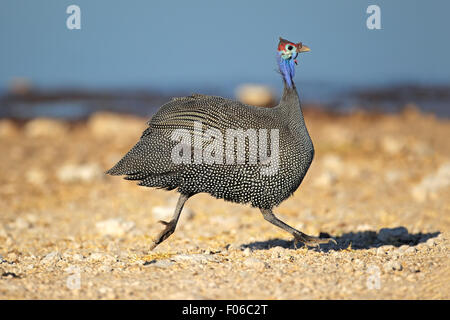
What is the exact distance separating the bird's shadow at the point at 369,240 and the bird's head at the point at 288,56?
1561 millimetres

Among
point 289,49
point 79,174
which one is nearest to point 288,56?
point 289,49

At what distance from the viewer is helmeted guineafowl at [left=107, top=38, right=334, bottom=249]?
→ 490 centimetres

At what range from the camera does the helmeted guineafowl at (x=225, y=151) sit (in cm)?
490

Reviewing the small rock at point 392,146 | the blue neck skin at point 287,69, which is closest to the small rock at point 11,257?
the blue neck skin at point 287,69

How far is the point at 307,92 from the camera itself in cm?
2877

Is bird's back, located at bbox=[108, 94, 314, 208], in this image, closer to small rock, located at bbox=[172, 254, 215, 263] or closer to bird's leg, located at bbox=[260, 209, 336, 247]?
bird's leg, located at bbox=[260, 209, 336, 247]

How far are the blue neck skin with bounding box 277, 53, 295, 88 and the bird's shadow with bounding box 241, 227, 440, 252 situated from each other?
59.9 inches

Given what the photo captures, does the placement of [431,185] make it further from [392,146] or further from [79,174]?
[79,174]

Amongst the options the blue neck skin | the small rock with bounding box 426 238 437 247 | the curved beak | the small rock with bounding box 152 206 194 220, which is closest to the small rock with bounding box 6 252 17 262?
the small rock with bounding box 152 206 194 220

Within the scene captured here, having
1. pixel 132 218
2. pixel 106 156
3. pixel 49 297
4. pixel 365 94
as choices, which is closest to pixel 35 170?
pixel 106 156

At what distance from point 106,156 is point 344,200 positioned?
527 cm

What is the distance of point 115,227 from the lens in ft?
22.0

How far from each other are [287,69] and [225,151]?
986 millimetres
